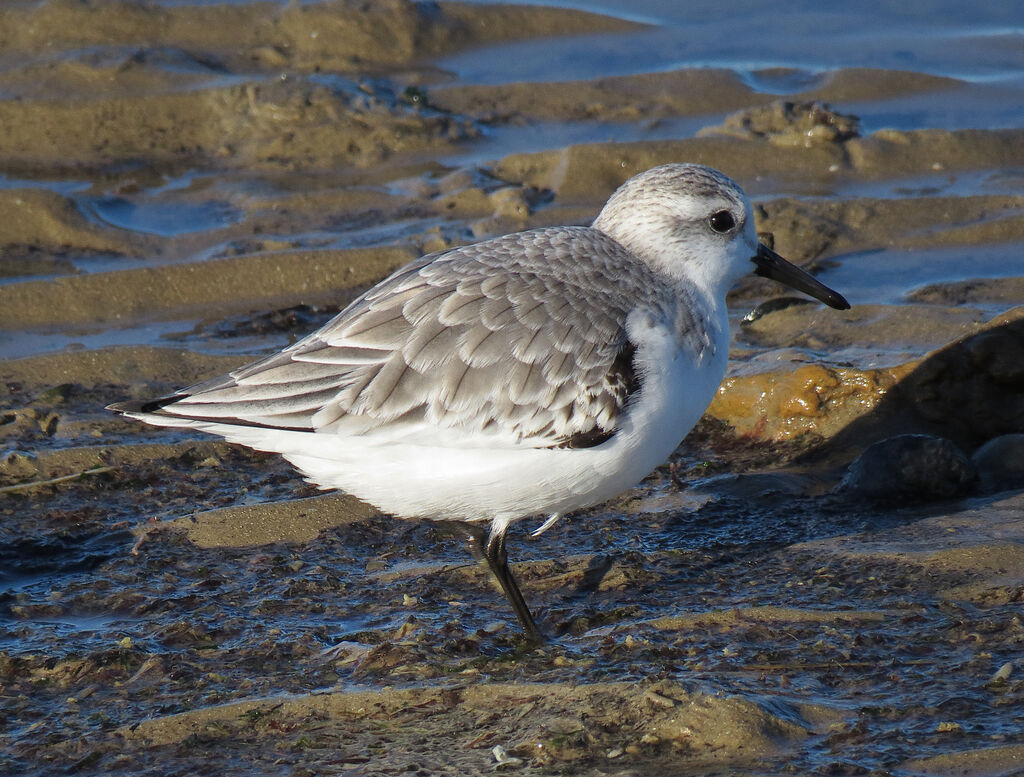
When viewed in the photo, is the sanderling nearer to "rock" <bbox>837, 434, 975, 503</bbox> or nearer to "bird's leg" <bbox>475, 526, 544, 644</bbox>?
"bird's leg" <bbox>475, 526, 544, 644</bbox>

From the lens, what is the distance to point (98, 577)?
17.3 feet

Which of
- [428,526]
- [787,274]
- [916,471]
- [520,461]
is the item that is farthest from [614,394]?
[916,471]

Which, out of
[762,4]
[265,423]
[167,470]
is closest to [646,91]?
[762,4]

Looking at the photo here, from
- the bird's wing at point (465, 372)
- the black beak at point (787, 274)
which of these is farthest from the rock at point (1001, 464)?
the bird's wing at point (465, 372)

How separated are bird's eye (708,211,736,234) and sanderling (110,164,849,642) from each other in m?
0.58

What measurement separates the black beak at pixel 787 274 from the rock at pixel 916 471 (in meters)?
0.76

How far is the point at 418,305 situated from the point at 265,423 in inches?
29.7

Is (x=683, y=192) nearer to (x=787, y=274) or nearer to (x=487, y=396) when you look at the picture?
(x=787, y=274)

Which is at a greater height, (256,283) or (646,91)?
(646,91)

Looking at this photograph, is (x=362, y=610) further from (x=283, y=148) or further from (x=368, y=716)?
(x=283, y=148)

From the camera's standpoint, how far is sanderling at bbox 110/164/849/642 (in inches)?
189

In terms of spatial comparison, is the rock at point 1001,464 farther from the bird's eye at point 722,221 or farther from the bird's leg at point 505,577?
the bird's leg at point 505,577

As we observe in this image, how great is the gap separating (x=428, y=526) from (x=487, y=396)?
1176mm

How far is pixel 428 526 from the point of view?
5.77 m
